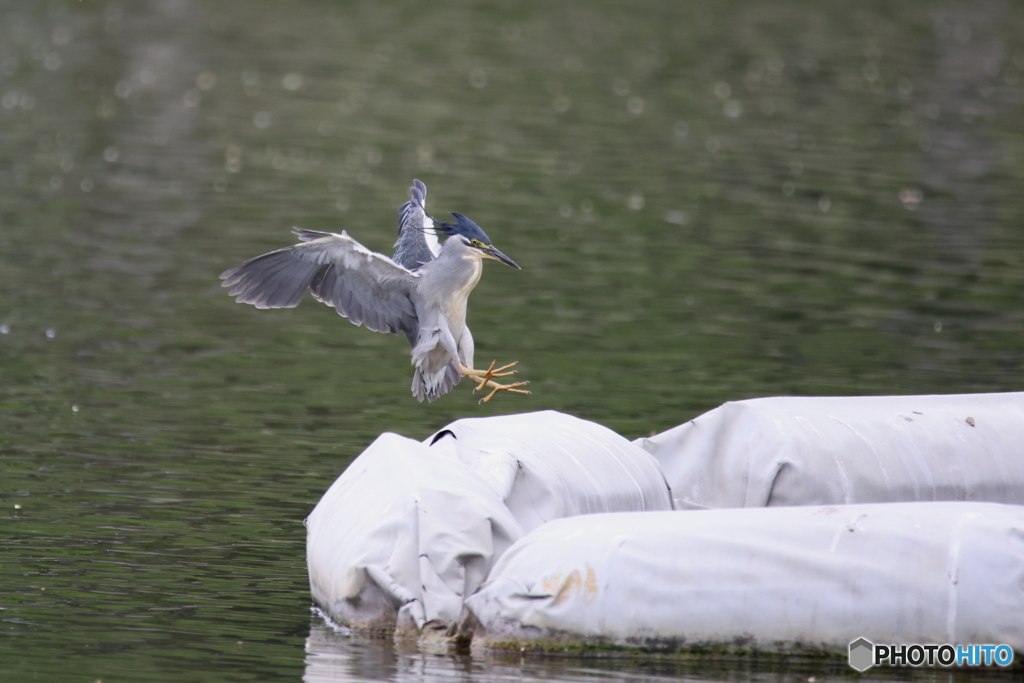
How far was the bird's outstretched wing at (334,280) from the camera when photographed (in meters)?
7.88

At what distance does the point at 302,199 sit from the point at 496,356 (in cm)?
691

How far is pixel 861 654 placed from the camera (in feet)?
20.4

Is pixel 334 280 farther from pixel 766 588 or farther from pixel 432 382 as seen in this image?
pixel 766 588

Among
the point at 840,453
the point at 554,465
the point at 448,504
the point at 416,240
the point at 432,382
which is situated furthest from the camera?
the point at 416,240

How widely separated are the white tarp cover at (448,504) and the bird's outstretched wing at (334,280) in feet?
2.92

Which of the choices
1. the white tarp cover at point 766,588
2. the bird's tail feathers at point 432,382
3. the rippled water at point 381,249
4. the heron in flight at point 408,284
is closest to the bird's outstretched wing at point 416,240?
the heron in flight at point 408,284

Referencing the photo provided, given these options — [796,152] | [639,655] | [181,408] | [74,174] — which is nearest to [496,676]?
[639,655]

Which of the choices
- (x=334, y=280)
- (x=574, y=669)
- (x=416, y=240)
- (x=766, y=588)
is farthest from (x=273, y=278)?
(x=766, y=588)

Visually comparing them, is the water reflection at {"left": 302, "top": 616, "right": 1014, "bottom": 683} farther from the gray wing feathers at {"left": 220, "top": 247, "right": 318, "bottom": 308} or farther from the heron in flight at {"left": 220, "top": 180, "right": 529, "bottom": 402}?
the gray wing feathers at {"left": 220, "top": 247, "right": 318, "bottom": 308}

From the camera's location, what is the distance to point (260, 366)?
12062 mm

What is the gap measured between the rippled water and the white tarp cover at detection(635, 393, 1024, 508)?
1.55 metres

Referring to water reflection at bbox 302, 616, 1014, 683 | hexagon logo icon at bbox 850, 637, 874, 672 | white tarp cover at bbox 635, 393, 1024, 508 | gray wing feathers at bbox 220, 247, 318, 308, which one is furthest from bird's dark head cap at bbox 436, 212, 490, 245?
hexagon logo icon at bbox 850, 637, 874, 672

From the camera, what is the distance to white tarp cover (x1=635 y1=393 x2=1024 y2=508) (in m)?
7.64

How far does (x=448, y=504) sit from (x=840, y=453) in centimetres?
221
